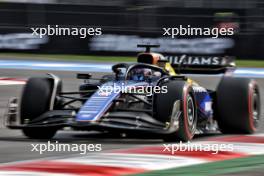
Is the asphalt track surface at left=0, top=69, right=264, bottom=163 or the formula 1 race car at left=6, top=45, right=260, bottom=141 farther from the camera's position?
the formula 1 race car at left=6, top=45, right=260, bottom=141

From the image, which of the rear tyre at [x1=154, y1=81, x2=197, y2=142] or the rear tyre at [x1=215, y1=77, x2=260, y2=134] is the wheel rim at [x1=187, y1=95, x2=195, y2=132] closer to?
the rear tyre at [x1=154, y1=81, x2=197, y2=142]

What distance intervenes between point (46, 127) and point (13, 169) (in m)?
2.30

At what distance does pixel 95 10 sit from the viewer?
24.2 metres

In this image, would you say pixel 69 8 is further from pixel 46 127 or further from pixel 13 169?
pixel 13 169

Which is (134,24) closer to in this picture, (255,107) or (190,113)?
(255,107)

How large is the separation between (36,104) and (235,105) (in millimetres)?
2561

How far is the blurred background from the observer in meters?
22.7

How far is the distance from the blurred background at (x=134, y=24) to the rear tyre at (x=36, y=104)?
514 inches

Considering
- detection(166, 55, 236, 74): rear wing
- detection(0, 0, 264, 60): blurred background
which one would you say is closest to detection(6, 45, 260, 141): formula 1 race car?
detection(166, 55, 236, 74): rear wing

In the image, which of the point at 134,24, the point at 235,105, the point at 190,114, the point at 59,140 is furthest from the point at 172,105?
the point at 134,24

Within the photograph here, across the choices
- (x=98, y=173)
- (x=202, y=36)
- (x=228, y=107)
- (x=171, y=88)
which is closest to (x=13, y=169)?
(x=98, y=173)

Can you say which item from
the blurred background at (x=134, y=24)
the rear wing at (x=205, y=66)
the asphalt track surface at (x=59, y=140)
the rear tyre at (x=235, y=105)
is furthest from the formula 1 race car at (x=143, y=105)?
the blurred background at (x=134, y=24)

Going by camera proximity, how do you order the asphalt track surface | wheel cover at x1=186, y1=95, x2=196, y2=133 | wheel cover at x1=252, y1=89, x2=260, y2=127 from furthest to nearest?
wheel cover at x1=252, y1=89, x2=260, y2=127, wheel cover at x1=186, y1=95, x2=196, y2=133, the asphalt track surface

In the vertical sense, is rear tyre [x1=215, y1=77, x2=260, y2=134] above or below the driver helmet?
below
